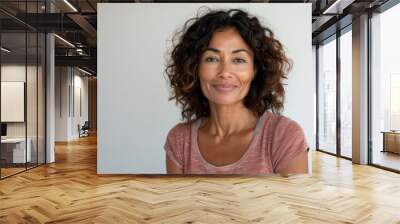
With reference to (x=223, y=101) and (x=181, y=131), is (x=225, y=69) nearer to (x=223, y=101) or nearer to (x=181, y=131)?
(x=223, y=101)

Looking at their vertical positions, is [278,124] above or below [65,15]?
below

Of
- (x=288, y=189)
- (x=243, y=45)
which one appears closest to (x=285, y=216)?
(x=288, y=189)

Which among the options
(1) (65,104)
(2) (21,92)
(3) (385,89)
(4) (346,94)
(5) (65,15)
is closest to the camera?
(2) (21,92)

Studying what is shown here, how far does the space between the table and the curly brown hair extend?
4668 millimetres

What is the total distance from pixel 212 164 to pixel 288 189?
6.90 ft

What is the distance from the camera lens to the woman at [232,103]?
3992 millimetres

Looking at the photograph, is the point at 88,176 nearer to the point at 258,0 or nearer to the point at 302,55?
the point at 302,55

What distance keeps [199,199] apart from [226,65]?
6.64ft

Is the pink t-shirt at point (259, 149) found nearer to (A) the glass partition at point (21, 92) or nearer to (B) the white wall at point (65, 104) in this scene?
(A) the glass partition at point (21, 92)

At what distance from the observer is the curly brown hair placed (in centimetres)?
401

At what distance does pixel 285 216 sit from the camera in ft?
14.8

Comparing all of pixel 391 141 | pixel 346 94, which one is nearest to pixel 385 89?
pixel 391 141

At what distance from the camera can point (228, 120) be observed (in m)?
4.13

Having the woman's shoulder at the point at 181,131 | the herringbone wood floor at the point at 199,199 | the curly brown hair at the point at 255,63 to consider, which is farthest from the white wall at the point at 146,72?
the curly brown hair at the point at 255,63
